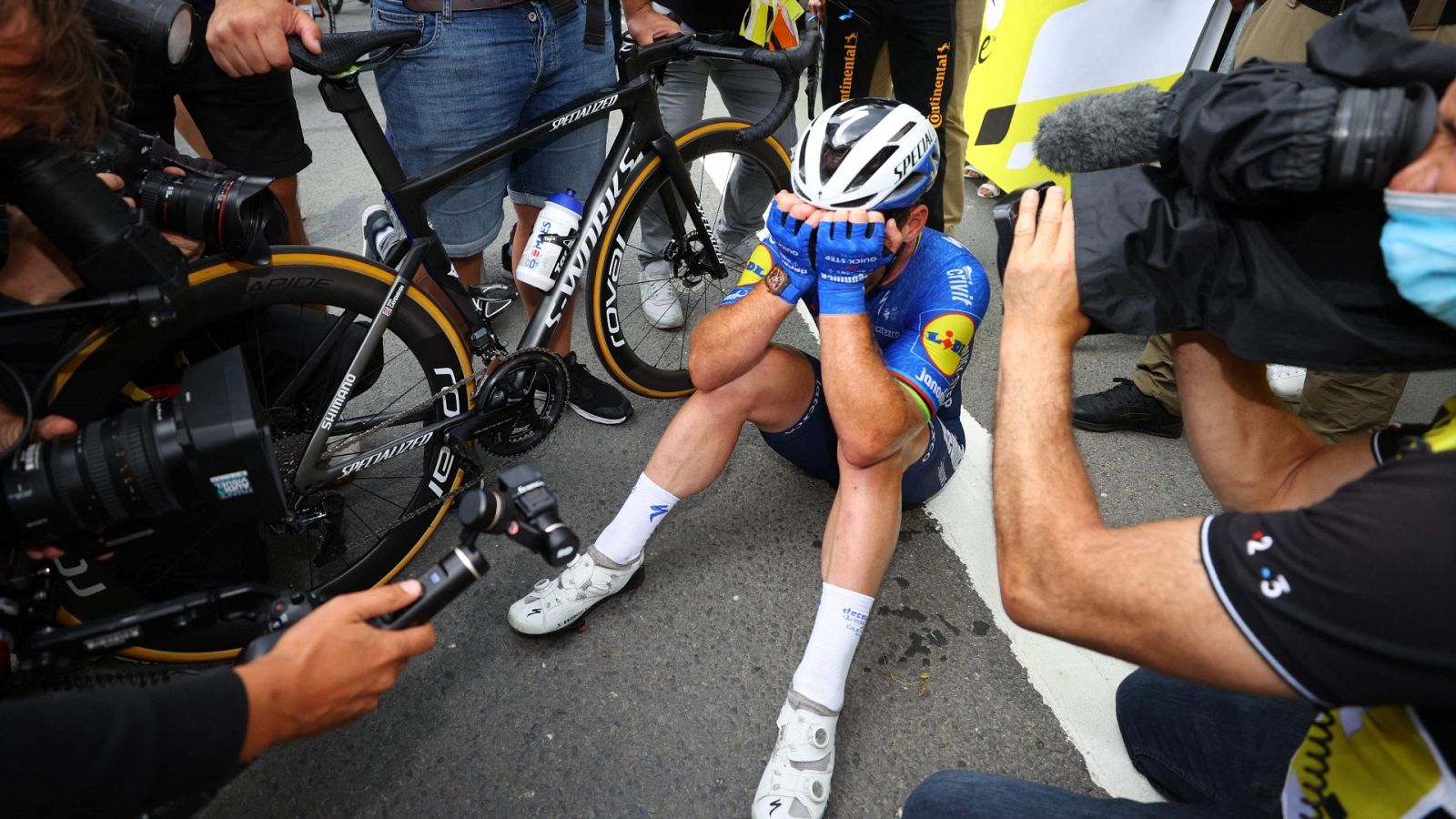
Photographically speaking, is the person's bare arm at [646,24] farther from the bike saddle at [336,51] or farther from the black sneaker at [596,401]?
the black sneaker at [596,401]

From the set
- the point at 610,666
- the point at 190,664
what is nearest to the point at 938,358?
the point at 610,666

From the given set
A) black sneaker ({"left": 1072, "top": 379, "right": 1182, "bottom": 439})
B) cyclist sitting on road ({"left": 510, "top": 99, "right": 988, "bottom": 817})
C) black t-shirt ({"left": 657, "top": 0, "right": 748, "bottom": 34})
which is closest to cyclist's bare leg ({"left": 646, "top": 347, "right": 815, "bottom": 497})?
cyclist sitting on road ({"left": 510, "top": 99, "right": 988, "bottom": 817})

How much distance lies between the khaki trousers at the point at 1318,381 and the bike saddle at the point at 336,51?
2.57 meters

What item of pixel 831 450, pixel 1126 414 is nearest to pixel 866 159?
pixel 831 450

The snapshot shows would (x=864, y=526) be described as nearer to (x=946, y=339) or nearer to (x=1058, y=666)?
(x=946, y=339)

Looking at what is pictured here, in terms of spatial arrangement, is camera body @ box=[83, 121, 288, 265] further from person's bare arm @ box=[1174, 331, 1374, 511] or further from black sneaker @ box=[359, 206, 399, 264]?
person's bare arm @ box=[1174, 331, 1374, 511]

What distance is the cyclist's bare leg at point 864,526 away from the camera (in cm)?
197

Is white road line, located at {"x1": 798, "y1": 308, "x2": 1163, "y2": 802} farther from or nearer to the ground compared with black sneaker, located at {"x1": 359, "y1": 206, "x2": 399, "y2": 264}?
nearer to the ground

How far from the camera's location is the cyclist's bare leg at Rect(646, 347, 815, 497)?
2.16 meters

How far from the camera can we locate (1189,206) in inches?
45.8

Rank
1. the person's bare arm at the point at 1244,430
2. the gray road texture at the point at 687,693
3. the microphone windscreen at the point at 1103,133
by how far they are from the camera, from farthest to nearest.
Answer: the gray road texture at the point at 687,693 < the person's bare arm at the point at 1244,430 < the microphone windscreen at the point at 1103,133

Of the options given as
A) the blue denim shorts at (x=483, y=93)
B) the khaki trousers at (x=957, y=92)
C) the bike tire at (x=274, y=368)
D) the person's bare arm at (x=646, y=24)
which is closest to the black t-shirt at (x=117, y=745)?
the bike tire at (x=274, y=368)

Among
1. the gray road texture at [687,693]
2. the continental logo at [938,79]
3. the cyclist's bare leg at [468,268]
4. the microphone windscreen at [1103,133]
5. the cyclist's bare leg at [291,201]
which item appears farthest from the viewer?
the continental logo at [938,79]

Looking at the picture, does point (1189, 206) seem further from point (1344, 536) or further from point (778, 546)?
point (778, 546)
